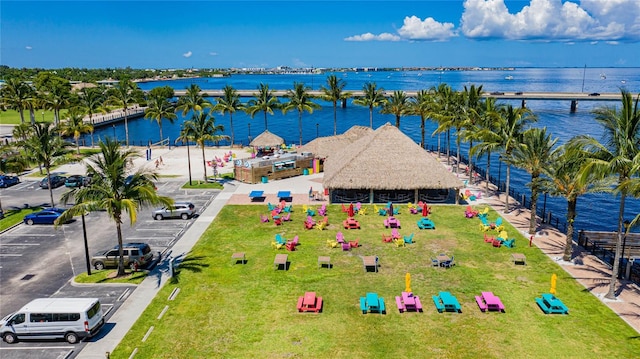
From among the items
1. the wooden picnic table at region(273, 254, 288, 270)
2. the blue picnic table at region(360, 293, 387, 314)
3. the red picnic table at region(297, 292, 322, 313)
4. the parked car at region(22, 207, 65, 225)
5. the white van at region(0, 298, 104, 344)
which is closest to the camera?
the white van at region(0, 298, 104, 344)

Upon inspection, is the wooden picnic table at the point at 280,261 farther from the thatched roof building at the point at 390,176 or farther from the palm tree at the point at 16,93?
the palm tree at the point at 16,93

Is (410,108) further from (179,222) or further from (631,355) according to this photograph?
(631,355)

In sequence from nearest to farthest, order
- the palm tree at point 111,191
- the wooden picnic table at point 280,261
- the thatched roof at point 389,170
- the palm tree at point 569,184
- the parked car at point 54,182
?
the palm tree at point 111,191 < the palm tree at point 569,184 < the wooden picnic table at point 280,261 < the thatched roof at point 389,170 < the parked car at point 54,182

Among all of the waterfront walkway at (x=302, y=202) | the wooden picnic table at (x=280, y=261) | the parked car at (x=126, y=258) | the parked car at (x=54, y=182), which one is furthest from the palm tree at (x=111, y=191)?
the parked car at (x=54, y=182)

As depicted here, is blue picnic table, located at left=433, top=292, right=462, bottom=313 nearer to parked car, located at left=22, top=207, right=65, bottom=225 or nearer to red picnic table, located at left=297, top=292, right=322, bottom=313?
red picnic table, located at left=297, top=292, right=322, bottom=313

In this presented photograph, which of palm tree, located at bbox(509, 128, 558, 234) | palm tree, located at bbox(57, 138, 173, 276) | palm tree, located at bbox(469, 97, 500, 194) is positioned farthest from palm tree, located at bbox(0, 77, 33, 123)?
palm tree, located at bbox(509, 128, 558, 234)

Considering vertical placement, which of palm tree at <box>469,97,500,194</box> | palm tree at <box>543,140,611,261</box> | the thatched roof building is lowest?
the thatched roof building

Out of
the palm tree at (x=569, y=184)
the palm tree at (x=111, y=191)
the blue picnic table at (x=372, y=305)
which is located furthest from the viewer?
the palm tree at (x=569, y=184)

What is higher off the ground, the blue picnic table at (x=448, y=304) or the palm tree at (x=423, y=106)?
the palm tree at (x=423, y=106)
